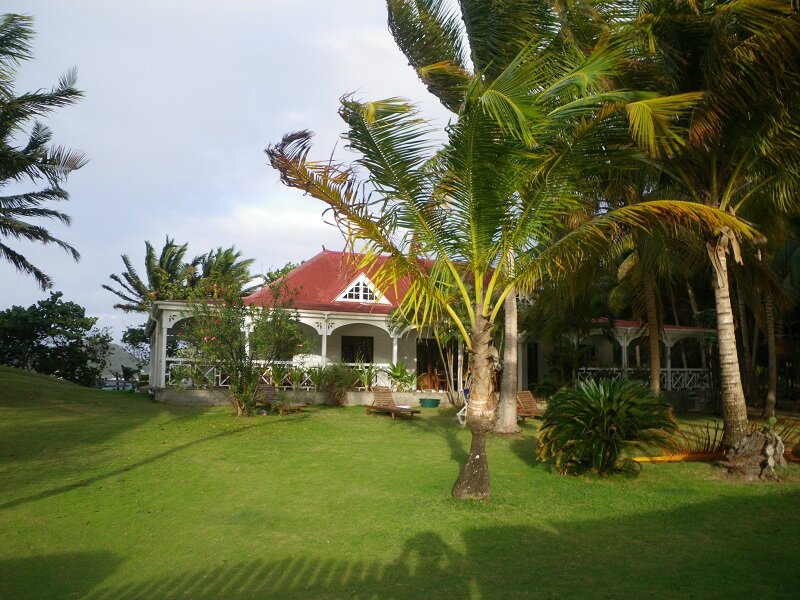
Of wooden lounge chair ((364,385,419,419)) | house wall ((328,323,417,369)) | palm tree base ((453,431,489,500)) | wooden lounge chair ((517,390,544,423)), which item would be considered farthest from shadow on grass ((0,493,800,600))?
house wall ((328,323,417,369))

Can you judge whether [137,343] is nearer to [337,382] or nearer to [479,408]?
[337,382]

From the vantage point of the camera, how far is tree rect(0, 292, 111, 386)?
27969mm

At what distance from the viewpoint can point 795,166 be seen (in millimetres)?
9383

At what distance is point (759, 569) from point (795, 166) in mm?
6161

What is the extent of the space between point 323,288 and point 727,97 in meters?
16.7

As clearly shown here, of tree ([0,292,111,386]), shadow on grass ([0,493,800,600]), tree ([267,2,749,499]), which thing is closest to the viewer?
shadow on grass ([0,493,800,600])

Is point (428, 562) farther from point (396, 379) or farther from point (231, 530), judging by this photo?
point (396, 379)

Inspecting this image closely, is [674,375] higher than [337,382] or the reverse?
higher

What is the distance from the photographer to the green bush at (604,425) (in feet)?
29.6

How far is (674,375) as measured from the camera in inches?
979

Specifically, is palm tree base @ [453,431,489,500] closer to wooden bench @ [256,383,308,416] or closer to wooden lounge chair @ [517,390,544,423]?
wooden lounge chair @ [517,390,544,423]

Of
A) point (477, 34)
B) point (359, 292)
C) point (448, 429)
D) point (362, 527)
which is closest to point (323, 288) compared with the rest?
point (359, 292)

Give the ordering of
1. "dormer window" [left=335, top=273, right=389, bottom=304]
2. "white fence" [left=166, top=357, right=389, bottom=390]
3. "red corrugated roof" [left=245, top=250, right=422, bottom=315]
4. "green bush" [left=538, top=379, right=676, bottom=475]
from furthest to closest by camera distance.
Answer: "dormer window" [left=335, top=273, right=389, bottom=304], "red corrugated roof" [left=245, top=250, right=422, bottom=315], "white fence" [left=166, top=357, right=389, bottom=390], "green bush" [left=538, top=379, right=676, bottom=475]

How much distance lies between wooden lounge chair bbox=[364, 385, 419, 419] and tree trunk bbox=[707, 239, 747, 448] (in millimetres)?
8631
